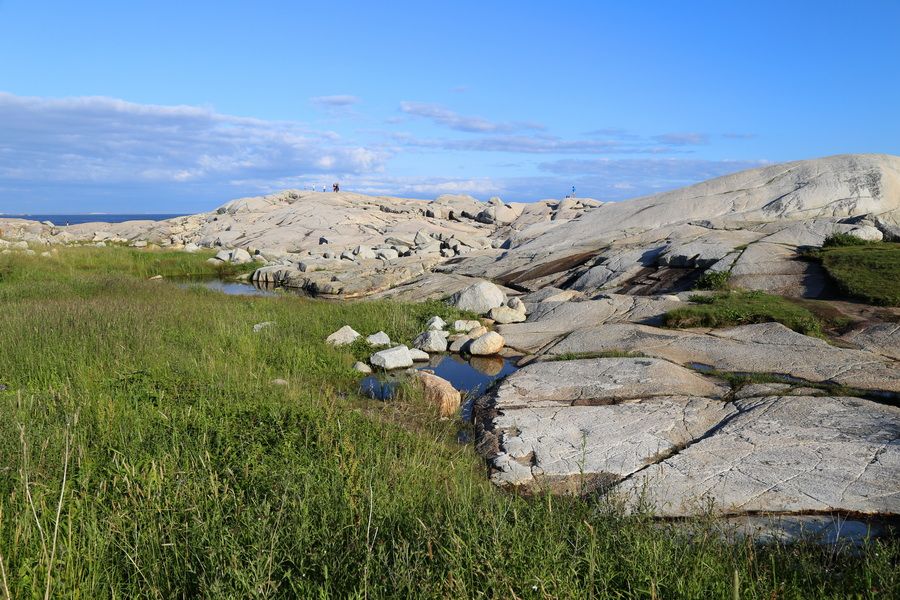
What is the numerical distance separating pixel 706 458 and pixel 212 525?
17.1 feet

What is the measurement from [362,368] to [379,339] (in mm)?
1990

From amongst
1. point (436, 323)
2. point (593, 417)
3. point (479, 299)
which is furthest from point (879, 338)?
point (479, 299)

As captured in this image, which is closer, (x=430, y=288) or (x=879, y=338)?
(x=879, y=338)

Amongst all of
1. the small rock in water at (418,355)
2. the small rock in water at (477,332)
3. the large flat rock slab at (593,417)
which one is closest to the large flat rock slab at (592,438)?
the large flat rock slab at (593,417)

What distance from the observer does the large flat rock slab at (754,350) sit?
9570mm

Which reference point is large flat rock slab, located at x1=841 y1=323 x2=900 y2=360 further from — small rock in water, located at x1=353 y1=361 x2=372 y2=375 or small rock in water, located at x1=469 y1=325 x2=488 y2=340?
small rock in water, located at x1=353 y1=361 x2=372 y2=375

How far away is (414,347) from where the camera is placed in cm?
1416

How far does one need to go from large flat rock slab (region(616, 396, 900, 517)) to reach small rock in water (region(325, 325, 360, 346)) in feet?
25.6

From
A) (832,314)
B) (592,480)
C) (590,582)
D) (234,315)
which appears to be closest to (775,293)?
(832,314)

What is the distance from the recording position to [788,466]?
6723 millimetres

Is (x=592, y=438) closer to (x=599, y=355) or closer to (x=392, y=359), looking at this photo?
(x=599, y=355)

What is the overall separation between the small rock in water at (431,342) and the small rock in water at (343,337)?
1.35 metres

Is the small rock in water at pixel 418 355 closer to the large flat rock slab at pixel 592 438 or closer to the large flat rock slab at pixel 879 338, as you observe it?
→ the large flat rock slab at pixel 592 438

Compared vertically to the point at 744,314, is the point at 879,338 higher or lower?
lower
